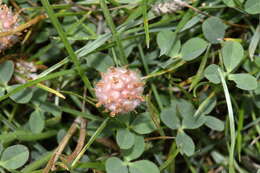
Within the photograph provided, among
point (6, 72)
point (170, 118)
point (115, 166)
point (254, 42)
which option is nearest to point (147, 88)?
point (170, 118)

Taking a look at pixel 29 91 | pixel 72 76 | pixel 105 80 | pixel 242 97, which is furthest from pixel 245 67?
pixel 29 91

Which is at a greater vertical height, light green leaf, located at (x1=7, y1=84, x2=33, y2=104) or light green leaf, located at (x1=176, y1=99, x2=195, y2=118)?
light green leaf, located at (x1=7, y1=84, x2=33, y2=104)

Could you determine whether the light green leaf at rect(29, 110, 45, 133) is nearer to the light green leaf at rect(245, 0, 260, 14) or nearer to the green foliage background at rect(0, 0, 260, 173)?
the green foliage background at rect(0, 0, 260, 173)

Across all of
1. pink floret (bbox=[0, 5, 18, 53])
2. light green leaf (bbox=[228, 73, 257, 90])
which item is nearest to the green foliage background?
light green leaf (bbox=[228, 73, 257, 90])

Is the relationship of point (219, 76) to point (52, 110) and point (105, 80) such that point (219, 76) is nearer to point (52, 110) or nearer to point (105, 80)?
point (105, 80)

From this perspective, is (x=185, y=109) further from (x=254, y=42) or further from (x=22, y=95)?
(x=22, y=95)

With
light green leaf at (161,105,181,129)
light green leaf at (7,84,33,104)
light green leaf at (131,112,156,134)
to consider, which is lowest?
light green leaf at (161,105,181,129)
